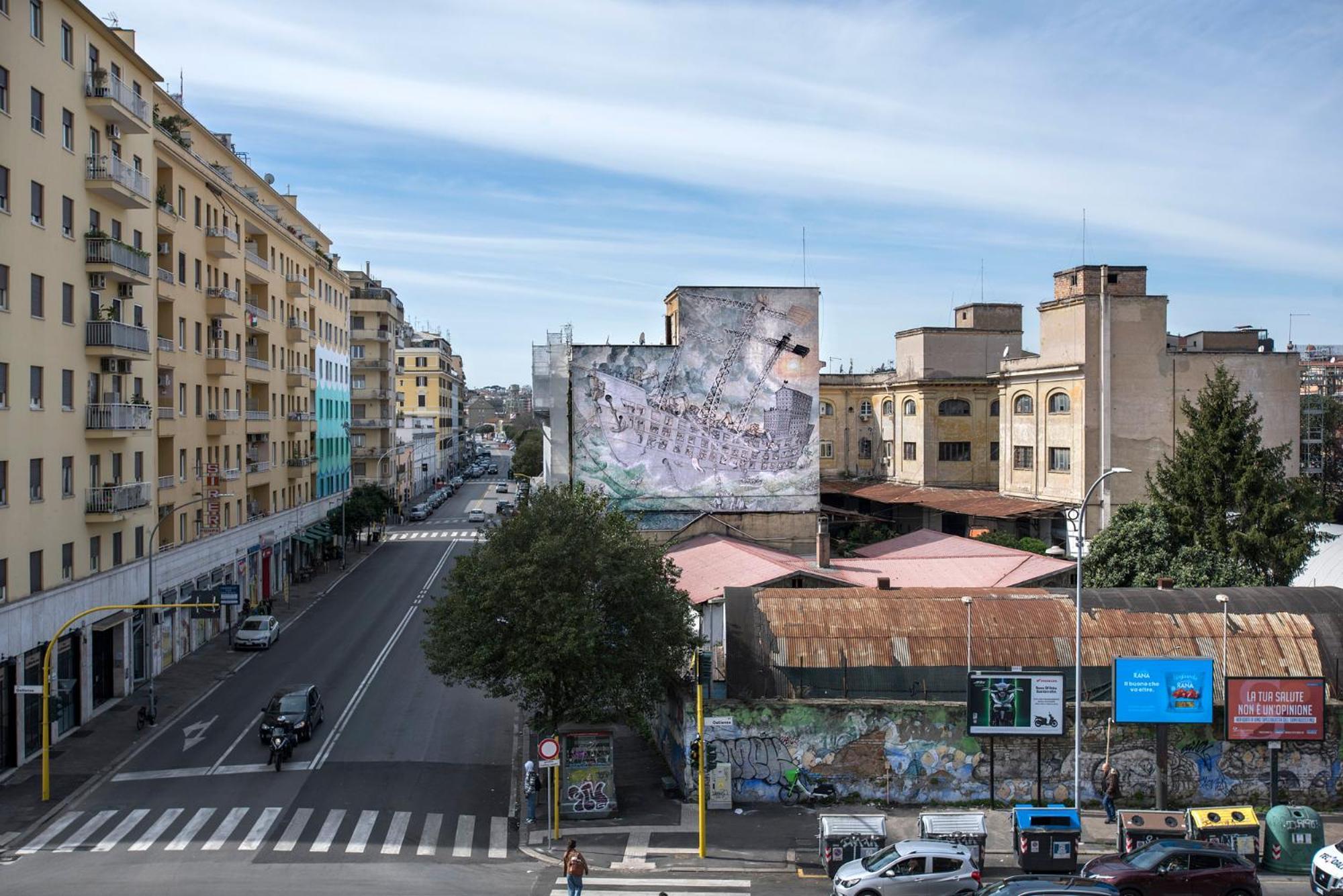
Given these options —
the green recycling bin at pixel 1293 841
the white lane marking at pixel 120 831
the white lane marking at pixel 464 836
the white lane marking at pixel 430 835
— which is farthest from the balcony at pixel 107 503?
the green recycling bin at pixel 1293 841

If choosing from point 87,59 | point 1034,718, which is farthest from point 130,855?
point 87,59

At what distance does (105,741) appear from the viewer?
123 feet

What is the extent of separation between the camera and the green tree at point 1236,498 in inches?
1741

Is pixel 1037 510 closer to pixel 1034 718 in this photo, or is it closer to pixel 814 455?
pixel 814 455

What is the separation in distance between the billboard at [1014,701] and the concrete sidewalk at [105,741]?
79.5 feet

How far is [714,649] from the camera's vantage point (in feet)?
113

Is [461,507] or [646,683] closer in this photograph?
[646,683]

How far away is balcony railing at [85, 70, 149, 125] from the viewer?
1615 inches

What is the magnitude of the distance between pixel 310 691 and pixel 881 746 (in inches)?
761

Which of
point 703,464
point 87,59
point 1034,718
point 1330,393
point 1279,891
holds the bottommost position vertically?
point 1279,891

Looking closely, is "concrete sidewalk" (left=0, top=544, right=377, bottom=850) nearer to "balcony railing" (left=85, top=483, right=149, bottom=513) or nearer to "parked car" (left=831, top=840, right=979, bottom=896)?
"balcony railing" (left=85, top=483, right=149, bottom=513)

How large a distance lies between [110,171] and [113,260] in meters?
3.24

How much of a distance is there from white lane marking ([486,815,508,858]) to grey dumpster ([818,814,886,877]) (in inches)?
302

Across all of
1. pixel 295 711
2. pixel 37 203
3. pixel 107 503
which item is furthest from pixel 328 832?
pixel 37 203
